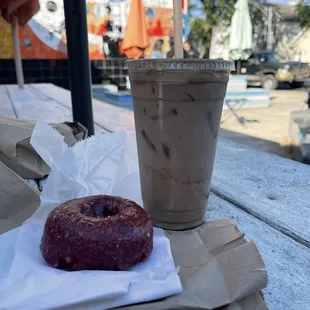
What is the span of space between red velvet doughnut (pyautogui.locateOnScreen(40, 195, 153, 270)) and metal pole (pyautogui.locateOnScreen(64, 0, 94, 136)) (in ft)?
4.31

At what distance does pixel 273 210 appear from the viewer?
1.19m

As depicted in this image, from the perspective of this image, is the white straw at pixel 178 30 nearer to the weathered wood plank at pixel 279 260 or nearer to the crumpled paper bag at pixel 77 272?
the crumpled paper bag at pixel 77 272

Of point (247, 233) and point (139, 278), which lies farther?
point (247, 233)

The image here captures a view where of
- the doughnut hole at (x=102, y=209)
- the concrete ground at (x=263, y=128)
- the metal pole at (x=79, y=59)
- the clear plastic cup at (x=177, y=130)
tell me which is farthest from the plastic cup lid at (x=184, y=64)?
the concrete ground at (x=263, y=128)

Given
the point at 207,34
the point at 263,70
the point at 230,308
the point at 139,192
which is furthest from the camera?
the point at 207,34

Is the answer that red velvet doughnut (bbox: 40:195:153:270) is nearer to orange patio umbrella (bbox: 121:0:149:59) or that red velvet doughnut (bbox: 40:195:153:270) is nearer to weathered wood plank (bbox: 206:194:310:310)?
weathered wood plank (bbox: 206:194:310:310)

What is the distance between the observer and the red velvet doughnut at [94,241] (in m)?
0.70

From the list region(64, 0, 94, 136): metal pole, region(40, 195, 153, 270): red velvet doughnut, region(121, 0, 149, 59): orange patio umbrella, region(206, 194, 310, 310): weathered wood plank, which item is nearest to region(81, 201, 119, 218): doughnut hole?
region(40, 195, 153, 270): red velvet doughnut

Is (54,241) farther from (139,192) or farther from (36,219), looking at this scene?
(139,192)

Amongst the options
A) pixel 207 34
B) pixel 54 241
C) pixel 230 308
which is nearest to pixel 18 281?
pixel 54 241

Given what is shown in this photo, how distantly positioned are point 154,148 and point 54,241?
1.12ft

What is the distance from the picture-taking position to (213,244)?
844mm

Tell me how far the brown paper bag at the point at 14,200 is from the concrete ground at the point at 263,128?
176 inches

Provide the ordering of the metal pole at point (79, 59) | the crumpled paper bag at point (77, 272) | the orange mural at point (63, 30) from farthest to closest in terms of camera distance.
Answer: the orange mural at point (63, 30) → the metal pole at point (79, 59) → the crumpled paper bag at point (77, 272)
